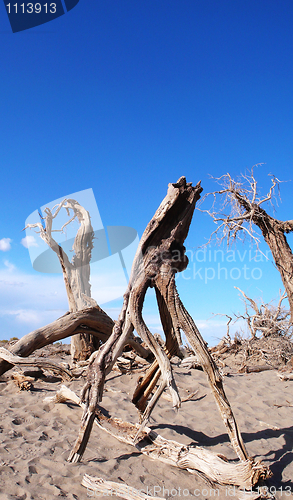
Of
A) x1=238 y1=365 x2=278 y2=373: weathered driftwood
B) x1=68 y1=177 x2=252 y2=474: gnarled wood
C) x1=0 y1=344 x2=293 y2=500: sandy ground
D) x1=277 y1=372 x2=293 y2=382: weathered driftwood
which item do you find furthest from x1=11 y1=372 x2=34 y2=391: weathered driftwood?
x1=277 y1=372 x2=293 y2=382: weathered driftwood

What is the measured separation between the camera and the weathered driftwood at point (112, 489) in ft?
8.95

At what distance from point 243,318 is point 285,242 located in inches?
153

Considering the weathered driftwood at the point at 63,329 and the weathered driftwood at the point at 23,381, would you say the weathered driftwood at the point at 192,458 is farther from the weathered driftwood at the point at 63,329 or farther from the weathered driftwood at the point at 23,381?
the weathered driftwood at the point at 63,329

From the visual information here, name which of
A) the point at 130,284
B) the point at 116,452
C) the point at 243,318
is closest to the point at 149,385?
the point at 116,452

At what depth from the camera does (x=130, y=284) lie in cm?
369

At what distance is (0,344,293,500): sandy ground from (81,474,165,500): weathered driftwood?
6cm

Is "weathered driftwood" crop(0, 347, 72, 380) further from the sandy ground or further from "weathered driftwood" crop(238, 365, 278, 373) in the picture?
"weathered driftwood" crop(238, 365, 278, 373)

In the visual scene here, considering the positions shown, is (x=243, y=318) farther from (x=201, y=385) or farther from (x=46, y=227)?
(x=46, y=227)

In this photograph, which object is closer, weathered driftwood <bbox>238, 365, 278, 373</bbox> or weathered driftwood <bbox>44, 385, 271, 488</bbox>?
weathered driftwood <bbox>44, 385, 271, 488</bbox>

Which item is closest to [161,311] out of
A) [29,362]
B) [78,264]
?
[29,362]

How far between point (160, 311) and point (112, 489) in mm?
1811

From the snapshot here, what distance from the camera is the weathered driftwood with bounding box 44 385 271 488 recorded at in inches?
113

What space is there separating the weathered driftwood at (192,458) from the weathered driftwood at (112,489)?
656 millimetres

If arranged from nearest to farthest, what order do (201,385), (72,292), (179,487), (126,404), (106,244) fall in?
1. (179,487)
2. (126,404)
3. (201,385)
4. (72,292)
5. (106,244)
